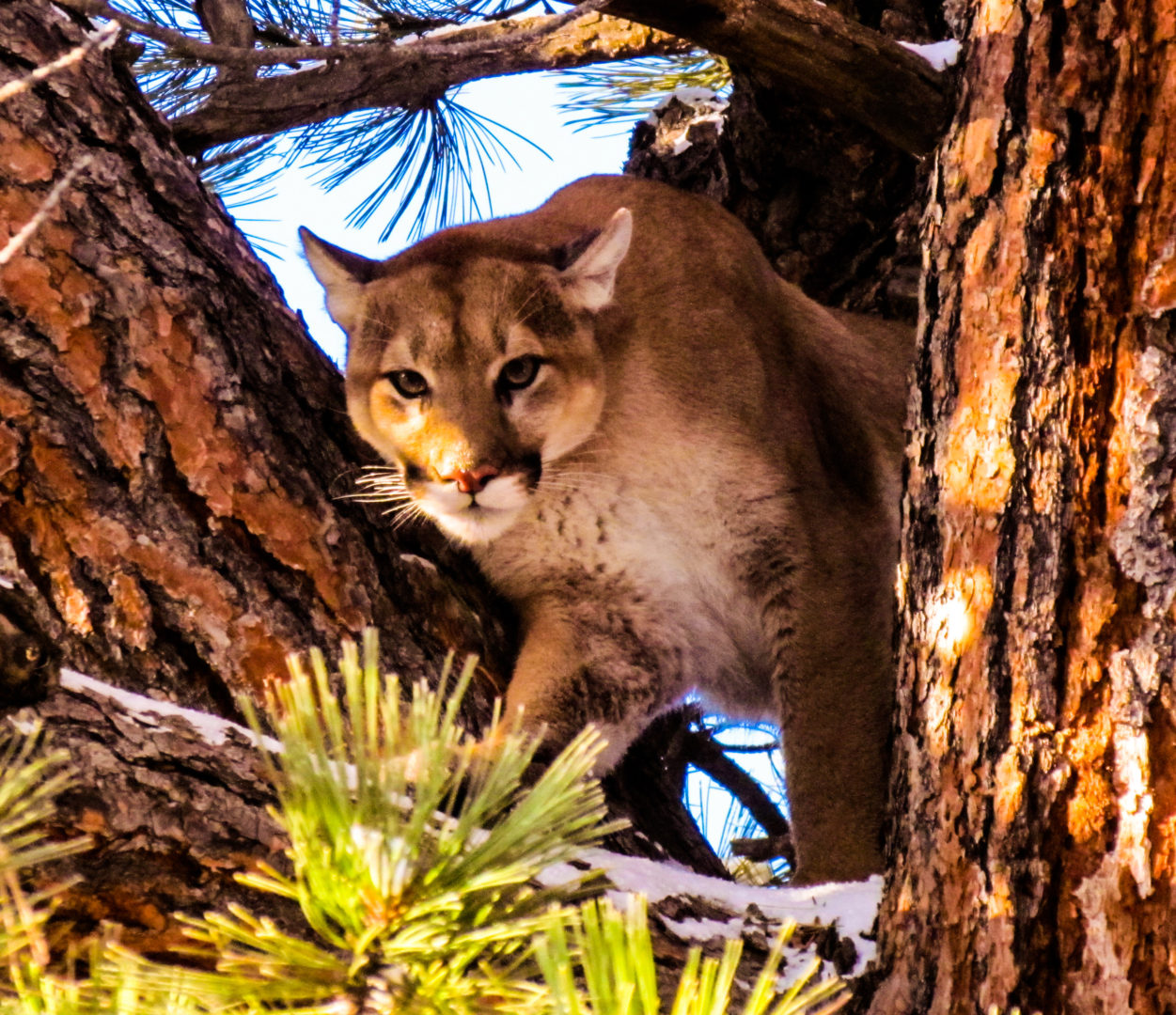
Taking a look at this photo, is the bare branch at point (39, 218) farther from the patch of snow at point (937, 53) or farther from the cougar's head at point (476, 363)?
the patch of snow at point (937, 53)

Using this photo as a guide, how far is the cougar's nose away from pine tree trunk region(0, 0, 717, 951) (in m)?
0.20

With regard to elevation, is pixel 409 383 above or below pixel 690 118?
below

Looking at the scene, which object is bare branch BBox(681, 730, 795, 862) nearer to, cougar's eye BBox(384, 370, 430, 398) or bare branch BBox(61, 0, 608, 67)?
cougar's eye BBox(384, 370, 430, 398)

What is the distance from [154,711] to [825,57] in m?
2.12

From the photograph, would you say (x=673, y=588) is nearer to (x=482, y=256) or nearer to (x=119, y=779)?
(x=482, y=256)

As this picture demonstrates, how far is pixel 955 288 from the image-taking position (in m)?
1.96

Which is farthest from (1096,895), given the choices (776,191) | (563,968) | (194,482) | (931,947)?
(776,191)

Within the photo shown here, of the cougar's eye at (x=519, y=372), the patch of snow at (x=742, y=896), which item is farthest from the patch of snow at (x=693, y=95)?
the patch of snow at (x=742, y=896)

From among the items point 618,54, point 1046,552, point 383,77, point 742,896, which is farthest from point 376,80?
point 1046,552

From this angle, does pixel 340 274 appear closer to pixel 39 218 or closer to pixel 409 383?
pixel 409 383

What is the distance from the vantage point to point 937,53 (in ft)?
11.1

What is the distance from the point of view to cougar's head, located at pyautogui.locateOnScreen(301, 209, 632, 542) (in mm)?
3146

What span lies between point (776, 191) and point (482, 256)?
1.19m

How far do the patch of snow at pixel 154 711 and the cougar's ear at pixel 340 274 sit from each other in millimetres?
1638
